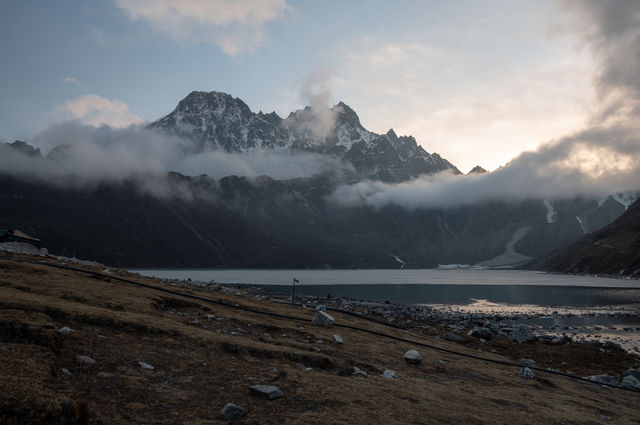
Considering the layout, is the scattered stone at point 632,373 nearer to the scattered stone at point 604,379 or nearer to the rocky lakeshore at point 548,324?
the scattered stone at point 604,379

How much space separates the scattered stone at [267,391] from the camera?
11977mm

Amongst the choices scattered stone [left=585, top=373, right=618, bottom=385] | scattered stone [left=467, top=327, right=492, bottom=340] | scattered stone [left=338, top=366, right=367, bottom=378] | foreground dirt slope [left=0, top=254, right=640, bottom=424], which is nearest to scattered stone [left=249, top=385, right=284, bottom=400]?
foreground dirt slope [left=0, top=254, right=640, bottom=424]

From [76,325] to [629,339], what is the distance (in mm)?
50891

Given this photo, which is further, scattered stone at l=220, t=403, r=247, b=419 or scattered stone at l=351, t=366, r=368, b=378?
scattered stone at l=351, t=366, r=368, b=378

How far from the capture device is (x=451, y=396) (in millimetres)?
15352

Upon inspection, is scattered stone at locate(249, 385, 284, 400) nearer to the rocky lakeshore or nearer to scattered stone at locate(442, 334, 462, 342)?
scattered stone at locate(442, 334, 462, 342)

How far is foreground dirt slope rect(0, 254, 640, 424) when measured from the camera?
984 cm

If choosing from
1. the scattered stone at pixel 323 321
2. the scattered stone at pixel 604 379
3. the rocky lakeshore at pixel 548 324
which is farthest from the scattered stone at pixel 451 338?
the scattered stone at pixel 323 321

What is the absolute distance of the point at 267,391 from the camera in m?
12.0

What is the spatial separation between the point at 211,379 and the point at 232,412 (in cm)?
293

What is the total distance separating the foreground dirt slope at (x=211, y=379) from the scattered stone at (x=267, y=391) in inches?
6.2

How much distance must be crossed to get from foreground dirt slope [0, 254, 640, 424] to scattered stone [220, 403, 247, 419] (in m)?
0.20

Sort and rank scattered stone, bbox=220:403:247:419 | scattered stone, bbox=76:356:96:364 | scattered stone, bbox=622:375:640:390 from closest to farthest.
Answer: scattered stone, bbox=220:403:247:419
scattered stone, bbox=76:356:96:364
scattered stone, bbox=622:375:640:390

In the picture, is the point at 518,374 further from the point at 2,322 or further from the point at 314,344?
the point at 2,322
